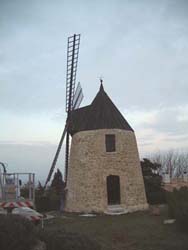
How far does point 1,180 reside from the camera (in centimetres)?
1297

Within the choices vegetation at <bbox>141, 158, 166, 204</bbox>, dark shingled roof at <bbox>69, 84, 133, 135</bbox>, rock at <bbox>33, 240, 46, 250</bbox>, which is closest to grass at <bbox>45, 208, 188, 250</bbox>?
rock at <bbox>33, 240, 46, 250</bbox>

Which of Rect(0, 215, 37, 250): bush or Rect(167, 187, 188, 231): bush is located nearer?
Rect(0, 215, 37, 250): bush

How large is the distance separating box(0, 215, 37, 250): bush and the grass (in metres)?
1.74

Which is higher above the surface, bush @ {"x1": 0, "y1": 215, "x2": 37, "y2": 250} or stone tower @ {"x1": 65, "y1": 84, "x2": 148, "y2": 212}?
stone tower @ {"x1": 65, "y1": 84, "x2": 148, "y2": 212}

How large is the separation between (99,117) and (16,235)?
40.8 ft

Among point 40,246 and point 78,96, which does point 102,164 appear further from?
point 40,246

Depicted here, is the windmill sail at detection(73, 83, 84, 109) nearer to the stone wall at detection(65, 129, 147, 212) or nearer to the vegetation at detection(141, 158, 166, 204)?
the stone wall at detection(65, 129, 147, 212)

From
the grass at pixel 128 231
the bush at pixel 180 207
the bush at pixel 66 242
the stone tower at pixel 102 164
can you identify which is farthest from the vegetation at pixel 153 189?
the bush at pixel 66 242

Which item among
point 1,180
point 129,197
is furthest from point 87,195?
point 1,180

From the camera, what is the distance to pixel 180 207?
40.6 ft

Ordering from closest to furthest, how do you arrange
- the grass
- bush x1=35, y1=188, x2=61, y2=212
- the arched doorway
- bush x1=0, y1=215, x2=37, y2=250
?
bush x1=0, y1=215, x2=37, y2=250 → the grass → the arched doorway → bush x1=35, y1=188, x2=61, y2=212

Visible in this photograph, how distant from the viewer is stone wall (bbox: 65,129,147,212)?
1745cm

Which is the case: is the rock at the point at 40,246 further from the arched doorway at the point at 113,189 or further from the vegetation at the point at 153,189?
the vegetation at the point at 153,189

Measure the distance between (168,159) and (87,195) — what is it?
120 feet
